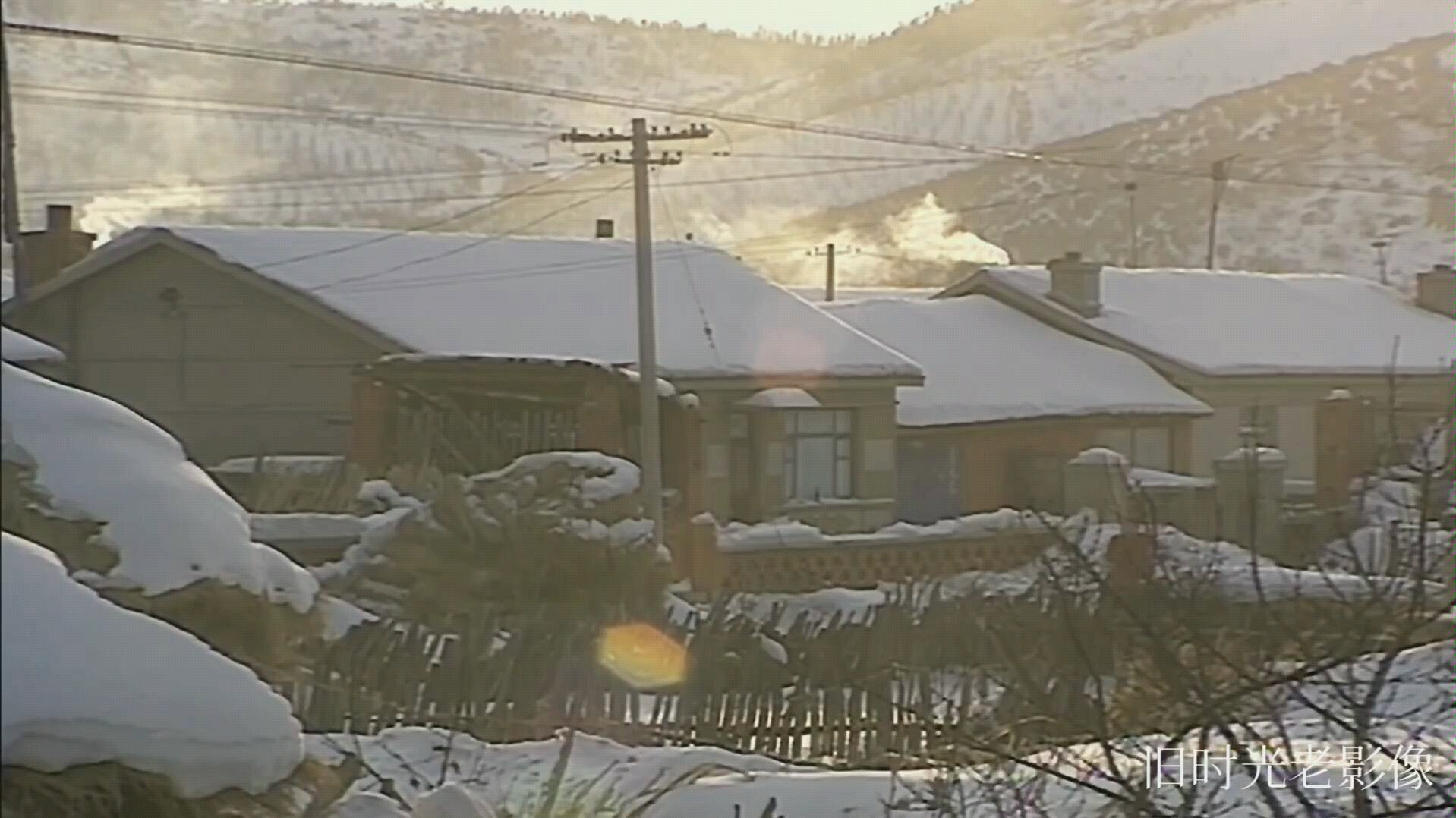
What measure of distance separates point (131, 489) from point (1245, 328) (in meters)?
22.6

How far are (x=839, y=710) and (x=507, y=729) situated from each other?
55.1 inches

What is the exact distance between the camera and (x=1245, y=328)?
2377 centimetres

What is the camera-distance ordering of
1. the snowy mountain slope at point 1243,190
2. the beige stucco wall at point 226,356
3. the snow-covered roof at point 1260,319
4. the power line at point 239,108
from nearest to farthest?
1. the power line at point 239,108
2. the beige stucco wall at point 226,356
3. the snowy mountain slope at point 1243,190
4. the snow-covered roof at point 1260,319

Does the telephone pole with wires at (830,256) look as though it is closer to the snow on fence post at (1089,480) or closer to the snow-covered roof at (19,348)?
the snow on fence post at (1089,480)

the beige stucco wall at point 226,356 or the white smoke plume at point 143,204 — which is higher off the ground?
the white smoke plume at point 143,204

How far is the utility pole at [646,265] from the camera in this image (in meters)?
14.3

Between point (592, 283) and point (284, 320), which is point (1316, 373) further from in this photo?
point (284, 320)

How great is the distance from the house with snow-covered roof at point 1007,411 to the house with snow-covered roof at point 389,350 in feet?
3.18

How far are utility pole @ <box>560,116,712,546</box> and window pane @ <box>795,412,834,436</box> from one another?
2573 millimetres

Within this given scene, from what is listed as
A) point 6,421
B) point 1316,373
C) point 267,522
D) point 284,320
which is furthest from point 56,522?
point 1316,373

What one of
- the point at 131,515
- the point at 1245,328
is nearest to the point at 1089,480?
the point at 1245,328

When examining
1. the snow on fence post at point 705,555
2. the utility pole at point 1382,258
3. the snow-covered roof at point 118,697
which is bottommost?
the snow on fence post at point 705,555

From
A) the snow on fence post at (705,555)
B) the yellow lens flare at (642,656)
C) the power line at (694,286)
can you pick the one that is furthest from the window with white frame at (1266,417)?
the yellow lens flare at (642,656)

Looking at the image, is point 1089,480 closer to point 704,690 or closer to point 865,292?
point 704,690
